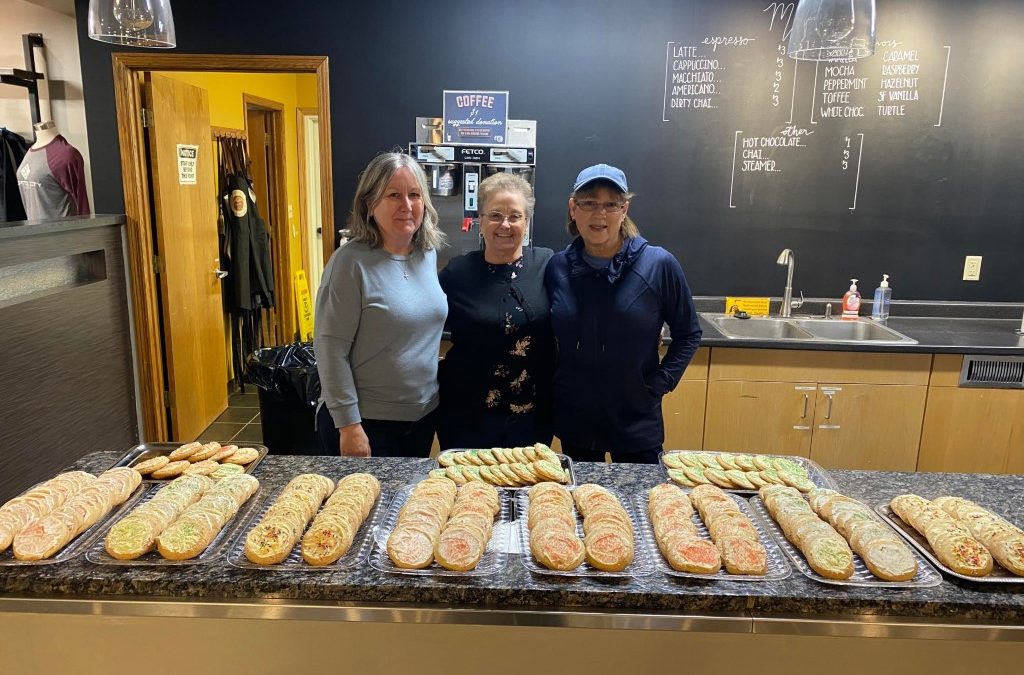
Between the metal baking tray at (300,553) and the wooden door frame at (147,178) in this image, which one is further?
the wooden door frame at (147,178)

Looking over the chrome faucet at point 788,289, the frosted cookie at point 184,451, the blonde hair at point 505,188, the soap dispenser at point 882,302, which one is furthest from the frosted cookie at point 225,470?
the soap dispenser at point 882,302

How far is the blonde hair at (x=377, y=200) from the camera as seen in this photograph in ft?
6.59

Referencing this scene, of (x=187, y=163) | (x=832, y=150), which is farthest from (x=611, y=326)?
(x=187, y=163)

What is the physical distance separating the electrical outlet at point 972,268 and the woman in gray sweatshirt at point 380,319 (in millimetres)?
3009

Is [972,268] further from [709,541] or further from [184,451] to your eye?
[184,451]

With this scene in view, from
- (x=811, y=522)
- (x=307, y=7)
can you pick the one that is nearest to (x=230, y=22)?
(x=307, y=7)

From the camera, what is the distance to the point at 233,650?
126 centimetres

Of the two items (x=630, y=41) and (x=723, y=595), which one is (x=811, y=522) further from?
(x=630, y=41)

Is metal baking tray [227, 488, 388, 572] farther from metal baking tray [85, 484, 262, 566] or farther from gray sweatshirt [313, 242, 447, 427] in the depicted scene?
gray sweatshirt [313, 242, 447, 427]

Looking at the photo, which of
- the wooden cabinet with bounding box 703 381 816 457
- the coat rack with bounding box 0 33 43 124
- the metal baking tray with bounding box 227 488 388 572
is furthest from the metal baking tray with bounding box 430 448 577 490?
the coat rack with bounding box 0 33 43 124

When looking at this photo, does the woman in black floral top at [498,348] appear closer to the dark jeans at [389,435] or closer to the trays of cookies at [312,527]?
the dark jeans at [389,435]

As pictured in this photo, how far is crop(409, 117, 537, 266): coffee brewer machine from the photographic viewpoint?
3.39m

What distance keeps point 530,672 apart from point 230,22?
11.3 ft

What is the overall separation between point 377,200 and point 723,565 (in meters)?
1.36
